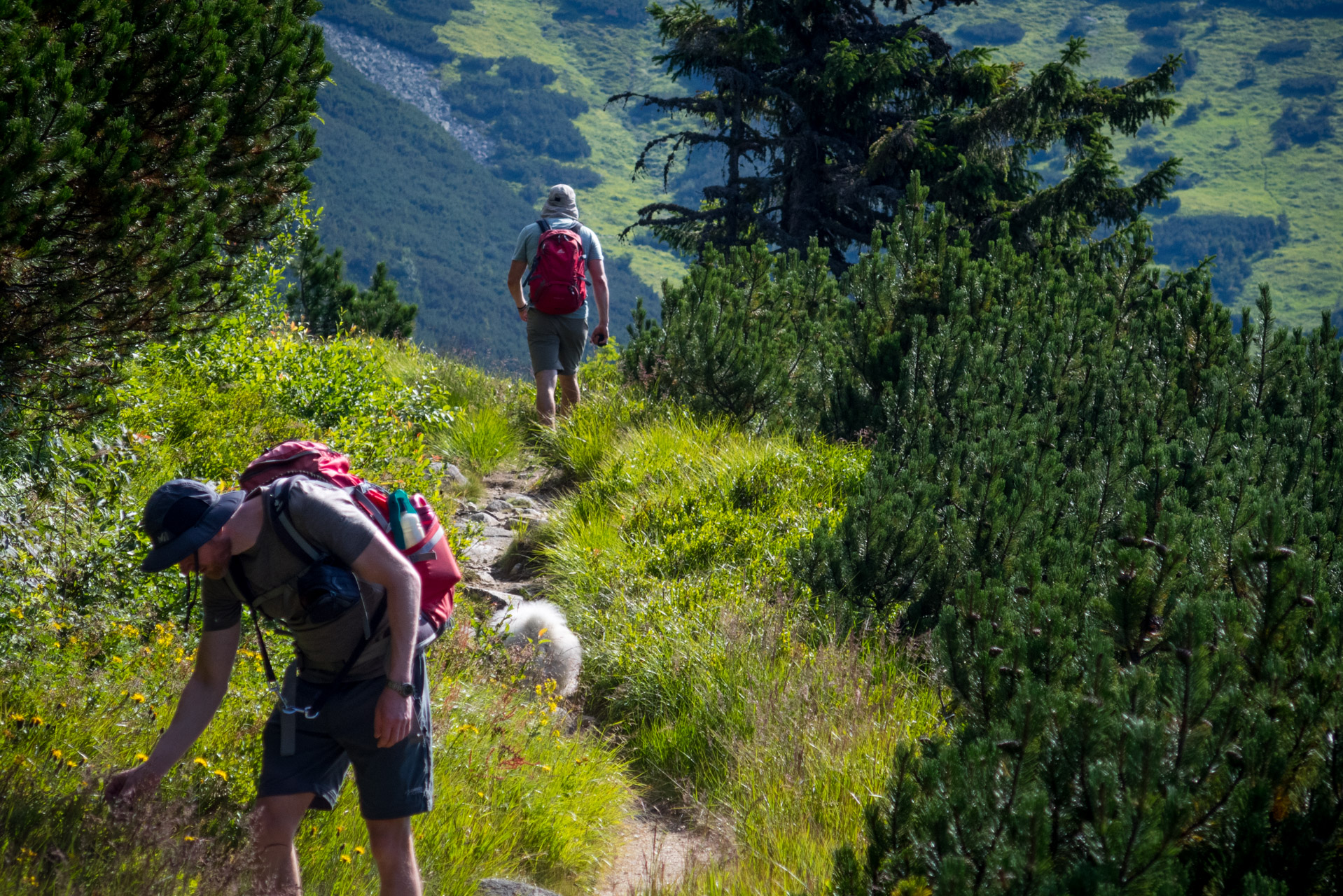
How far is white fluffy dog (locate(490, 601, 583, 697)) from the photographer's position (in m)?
4.96

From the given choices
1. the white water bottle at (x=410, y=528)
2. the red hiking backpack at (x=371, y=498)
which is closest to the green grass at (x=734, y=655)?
the red hiking backpack at (x=371, y=498)

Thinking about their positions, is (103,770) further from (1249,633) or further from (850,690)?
(1249,633)

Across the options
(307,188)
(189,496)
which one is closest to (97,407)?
(307,188)

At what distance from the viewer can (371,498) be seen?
268 centimetres

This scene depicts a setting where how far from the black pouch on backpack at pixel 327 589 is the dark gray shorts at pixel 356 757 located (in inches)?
11.2

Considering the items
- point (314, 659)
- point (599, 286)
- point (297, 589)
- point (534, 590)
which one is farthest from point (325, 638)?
point (599, 286)

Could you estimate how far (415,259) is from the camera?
16200 cm

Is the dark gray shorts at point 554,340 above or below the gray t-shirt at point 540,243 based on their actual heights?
below

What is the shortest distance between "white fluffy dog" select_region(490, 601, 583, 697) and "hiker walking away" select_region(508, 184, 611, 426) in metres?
3.01

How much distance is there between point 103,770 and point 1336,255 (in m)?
197

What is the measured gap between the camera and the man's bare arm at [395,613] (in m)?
2.48

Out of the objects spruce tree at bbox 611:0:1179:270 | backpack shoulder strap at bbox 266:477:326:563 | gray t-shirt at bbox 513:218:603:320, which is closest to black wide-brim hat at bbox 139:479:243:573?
backpack shoulder strap at bbox 266:477:326:563

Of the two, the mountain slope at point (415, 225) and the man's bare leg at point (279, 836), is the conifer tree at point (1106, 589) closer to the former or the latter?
the man's bare leg at point (279, 836)

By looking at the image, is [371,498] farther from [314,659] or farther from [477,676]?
[477,676]
